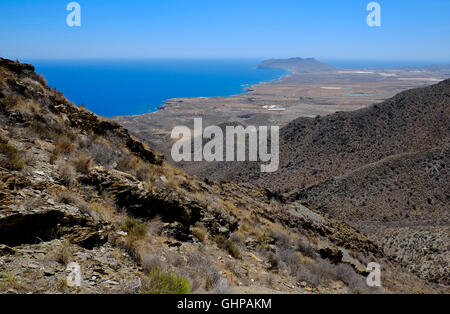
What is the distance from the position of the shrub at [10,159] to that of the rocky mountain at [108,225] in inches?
0.7

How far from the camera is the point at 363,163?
113 ft

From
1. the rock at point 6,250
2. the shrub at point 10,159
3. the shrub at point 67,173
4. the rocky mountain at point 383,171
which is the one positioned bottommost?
the rocky mountain at point 383,171

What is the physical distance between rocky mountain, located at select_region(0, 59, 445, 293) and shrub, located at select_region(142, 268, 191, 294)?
0.02 m

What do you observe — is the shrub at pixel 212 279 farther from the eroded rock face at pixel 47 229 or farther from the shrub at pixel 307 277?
the shrub at pixel 307 277

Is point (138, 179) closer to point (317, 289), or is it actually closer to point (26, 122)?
point (26, 122)

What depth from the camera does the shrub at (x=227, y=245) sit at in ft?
22.6

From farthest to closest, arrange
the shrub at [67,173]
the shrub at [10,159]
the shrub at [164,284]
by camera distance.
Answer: the shrub at [67,173], the shrub at [10,159], the shrub at [164,284]

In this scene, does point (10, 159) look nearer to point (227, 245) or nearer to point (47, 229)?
point (47, 229)

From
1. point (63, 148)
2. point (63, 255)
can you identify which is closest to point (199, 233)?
point (63, 255)

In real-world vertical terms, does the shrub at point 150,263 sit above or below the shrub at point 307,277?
above

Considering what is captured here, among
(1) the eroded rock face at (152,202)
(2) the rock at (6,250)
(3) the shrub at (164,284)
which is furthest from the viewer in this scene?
(1) the eroded rock face at (152,202)

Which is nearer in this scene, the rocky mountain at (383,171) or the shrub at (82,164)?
the shrub at (82,164)

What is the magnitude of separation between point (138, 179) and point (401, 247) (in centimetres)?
1748

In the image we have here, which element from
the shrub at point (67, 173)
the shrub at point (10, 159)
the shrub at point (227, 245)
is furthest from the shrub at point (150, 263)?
the shrub at point (10, 159)
